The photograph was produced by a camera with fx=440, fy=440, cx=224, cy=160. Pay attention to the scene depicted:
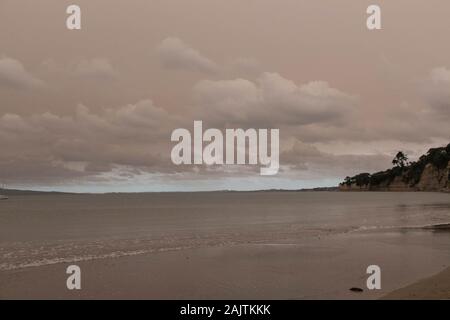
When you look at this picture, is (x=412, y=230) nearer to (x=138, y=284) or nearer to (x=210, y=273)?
(x=210, y=273)

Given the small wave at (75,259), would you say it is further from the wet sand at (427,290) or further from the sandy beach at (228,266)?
the wet sand at (427,290)

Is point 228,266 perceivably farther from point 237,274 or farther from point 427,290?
point 427,290

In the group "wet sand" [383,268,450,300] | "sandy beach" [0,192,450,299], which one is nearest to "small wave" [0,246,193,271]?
"sandy beach" [0,192,450,299]

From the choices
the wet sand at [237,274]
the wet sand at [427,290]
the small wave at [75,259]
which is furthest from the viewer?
the small wave at [75,259]

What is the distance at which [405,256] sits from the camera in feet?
78.3

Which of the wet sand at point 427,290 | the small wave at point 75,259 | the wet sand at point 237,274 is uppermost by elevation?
the wet sand at point 427,290

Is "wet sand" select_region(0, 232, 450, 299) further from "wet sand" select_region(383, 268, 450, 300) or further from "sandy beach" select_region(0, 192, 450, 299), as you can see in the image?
"wet sand" select_region(383, 268, 450, 300)

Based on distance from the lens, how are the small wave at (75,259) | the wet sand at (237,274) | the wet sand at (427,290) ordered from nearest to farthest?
1. the wet sand at (427,290)
2. the wet sand at (237,274)
3. the small wave at (75,259)

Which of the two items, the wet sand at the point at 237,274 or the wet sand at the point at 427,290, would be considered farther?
the wet sand at the point at 237,274

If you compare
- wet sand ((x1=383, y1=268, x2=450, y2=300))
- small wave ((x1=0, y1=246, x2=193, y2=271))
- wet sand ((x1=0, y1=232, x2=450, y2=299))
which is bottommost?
small wave ((x1=0, y1=246, x2=193, y2=271))

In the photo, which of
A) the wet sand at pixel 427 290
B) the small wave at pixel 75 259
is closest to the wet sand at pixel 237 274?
the wet sand at pixel 427 290
